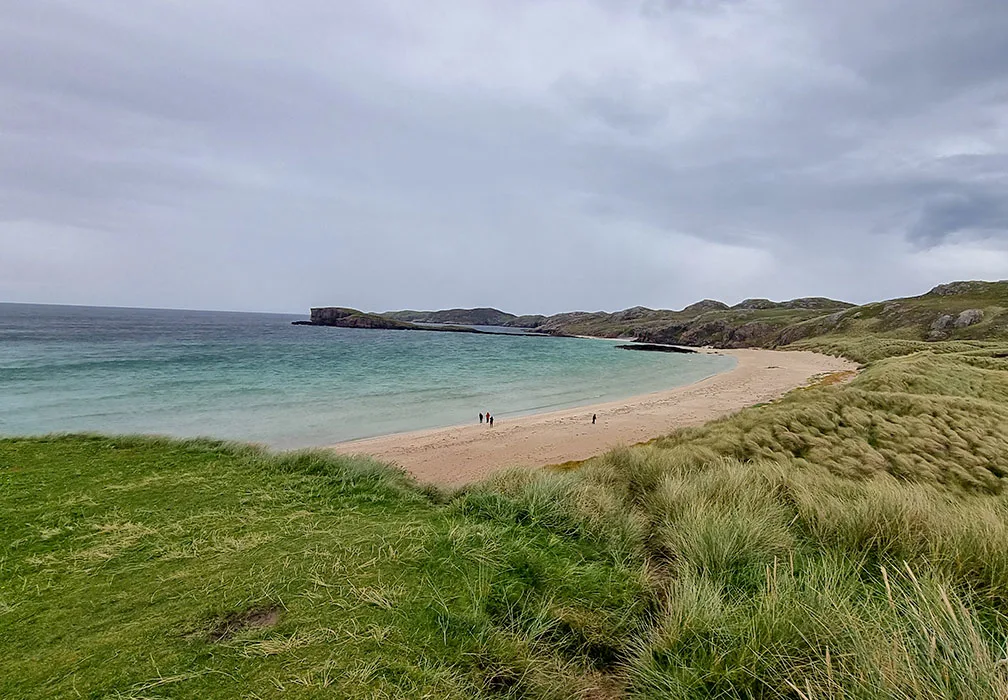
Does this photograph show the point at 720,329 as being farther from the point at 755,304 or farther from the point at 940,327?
the point at 755,304

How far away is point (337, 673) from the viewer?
260cm

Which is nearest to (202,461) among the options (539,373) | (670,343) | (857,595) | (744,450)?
(857,595)

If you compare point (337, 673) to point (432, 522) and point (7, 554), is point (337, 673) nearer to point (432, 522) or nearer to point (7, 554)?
point (432, 522)

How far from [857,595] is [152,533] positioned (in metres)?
6.03

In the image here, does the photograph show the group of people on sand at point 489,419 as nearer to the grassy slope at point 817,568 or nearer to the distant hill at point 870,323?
the grassy slope at point 817,568

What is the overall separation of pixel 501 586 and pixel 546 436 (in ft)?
49.8

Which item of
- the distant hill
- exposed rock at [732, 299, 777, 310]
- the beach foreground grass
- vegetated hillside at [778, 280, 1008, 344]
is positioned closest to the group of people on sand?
the beach foreground grass

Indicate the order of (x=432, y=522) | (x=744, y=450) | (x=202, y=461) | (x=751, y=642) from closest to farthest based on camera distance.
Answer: (x=751, y=642) → (x=432, y=522) → (x=202, y=461) → (x=744, y=450)

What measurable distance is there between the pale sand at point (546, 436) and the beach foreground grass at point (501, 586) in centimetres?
398

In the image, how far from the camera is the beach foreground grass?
2.49 metres

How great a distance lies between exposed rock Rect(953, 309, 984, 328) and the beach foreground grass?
73179 millimetres

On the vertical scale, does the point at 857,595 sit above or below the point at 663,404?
above

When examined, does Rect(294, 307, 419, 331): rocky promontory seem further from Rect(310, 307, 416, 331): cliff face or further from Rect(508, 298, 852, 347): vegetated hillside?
Rect(508, 298, 852, 347): vegetated hillside

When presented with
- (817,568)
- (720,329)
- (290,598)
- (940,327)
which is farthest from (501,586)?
(720,329)
